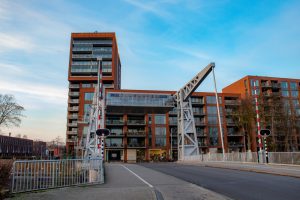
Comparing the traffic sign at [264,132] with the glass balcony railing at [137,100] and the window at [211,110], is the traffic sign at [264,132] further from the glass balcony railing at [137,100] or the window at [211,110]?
the window at [211,110]

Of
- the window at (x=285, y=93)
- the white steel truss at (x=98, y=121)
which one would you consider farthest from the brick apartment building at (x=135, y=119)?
the white steel truss at (x=98, y=121)

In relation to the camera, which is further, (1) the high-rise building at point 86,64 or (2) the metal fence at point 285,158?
(1) the high-rise building at point 86,64

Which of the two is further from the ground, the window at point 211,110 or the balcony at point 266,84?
the balcony at point 266,84

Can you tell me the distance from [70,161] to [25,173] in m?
2.39

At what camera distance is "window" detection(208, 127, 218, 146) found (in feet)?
245

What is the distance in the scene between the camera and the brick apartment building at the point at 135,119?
7088 cm

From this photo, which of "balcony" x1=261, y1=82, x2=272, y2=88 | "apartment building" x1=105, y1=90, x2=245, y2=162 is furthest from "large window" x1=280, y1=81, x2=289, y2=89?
"apartment building" x1=105, y1=90, x2=245, y2=162

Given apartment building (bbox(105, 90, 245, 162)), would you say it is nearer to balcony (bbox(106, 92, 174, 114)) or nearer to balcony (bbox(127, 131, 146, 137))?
balcony (bbox(127, 131, 146, 137))

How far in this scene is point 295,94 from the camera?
277ft

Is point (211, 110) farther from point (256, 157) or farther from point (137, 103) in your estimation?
point (256, 157)

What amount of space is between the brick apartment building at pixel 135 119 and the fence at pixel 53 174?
51184mm

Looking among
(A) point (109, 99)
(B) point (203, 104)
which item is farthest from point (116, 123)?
(A) point (109, 99)

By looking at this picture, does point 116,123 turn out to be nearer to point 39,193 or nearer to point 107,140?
point 107,140

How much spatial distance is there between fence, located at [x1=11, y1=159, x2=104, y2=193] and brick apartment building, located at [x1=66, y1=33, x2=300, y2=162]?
51.2 meters
